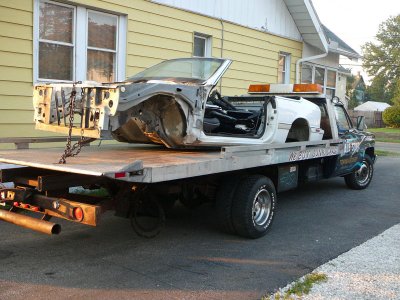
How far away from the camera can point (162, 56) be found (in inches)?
414

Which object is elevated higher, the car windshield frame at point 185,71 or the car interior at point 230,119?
the car windshield frame at point 185,71

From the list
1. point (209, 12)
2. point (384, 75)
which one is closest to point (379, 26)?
point (384, 75)

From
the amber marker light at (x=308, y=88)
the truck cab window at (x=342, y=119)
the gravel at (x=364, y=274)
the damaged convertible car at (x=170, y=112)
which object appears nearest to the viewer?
the gravel at (x=364, y=274)

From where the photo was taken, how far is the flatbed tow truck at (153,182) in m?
4.55

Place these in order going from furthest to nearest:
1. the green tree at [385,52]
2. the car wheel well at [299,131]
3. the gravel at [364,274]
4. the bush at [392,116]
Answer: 1. the green tree at [385,52]
2. the bush at [392,116]
3. the car wheel well at [299,131]
4. the gravel at [364,274]

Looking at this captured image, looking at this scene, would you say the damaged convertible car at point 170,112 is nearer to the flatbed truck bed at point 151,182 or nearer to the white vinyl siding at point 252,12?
the flatbed truck bed at point 151,182

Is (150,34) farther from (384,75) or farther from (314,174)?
(384,75)

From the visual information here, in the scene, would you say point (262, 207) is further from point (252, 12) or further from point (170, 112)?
point (252, 12)

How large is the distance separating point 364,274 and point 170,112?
279cm

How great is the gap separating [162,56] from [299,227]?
541cm

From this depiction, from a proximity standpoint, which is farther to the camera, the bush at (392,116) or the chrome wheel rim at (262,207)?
the bush at (392,116)

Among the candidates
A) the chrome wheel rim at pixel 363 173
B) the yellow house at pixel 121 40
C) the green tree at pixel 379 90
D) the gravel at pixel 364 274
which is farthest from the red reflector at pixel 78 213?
the green tree at pixel 379 90

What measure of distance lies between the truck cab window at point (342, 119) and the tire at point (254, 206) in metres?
3.15

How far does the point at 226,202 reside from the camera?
229 inches
